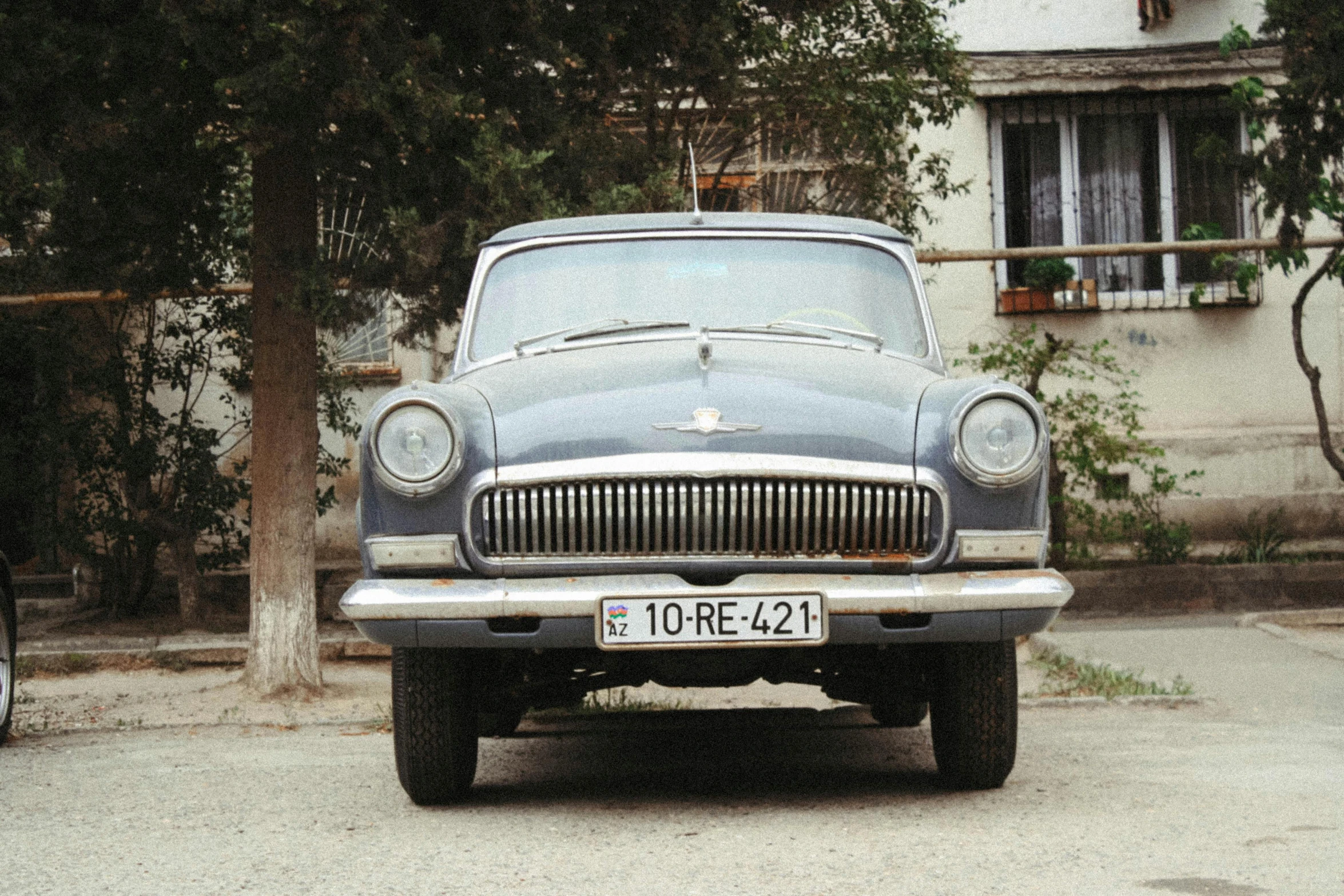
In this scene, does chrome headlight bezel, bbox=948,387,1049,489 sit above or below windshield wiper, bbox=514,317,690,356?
below

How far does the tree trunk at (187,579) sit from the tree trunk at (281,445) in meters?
3.63

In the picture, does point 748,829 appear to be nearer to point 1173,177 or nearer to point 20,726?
point 20,726

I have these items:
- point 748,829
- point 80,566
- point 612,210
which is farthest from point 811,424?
point 80,566

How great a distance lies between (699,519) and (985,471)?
0.80 metres

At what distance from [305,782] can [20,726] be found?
272 centimetres

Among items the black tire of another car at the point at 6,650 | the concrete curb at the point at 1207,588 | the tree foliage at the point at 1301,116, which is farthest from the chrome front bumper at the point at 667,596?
the concrete curb at the point at 1207,588

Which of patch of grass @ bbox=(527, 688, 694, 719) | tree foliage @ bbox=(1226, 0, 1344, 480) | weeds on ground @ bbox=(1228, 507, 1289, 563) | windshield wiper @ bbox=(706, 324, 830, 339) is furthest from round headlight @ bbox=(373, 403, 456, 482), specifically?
weeds on ground @ bbox=(1228, 507, 1289, 563)

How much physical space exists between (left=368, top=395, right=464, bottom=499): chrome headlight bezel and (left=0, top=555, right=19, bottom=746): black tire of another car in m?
2.80

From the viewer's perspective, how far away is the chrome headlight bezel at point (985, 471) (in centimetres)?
471

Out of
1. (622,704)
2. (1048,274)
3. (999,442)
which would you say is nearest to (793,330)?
(999,442)

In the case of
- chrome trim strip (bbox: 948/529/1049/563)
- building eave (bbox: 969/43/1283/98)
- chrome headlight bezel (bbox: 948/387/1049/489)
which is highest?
building eave (bbox: 969/43/1283/98)

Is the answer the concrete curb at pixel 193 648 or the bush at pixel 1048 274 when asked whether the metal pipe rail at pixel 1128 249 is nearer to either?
the bush at pixel 1048 274

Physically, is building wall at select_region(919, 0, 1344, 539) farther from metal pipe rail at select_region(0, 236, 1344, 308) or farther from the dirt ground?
the dirt ground

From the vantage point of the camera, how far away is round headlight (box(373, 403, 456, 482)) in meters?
4.72
